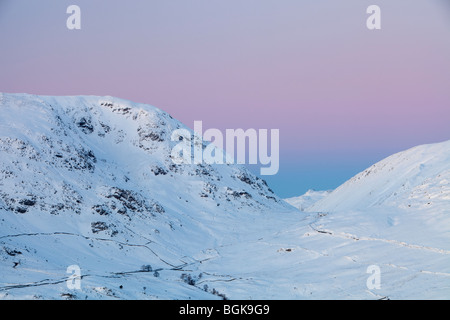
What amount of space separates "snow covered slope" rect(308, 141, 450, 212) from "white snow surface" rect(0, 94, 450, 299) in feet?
2.08

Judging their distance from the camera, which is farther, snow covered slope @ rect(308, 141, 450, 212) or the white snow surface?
snow covered slope @ rect(308, 141, 450, 212)

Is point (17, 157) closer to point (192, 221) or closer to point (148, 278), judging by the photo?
point (192, 221)

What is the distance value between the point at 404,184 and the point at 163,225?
52.7 m

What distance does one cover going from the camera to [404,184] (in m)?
101

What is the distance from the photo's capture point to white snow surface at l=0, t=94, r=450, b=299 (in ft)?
153

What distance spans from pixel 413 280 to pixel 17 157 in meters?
60.9

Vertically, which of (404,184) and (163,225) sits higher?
(404,184)

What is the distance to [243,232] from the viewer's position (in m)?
85.4

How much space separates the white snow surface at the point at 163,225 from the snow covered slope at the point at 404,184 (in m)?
0.63

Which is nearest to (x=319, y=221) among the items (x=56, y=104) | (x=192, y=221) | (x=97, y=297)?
(x=192, y=221)

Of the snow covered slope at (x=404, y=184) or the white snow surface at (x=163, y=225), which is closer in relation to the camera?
the white snow surface at (x=163, y=225)

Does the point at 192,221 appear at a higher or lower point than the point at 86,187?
lower

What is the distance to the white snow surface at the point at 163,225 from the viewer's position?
46.6 metres

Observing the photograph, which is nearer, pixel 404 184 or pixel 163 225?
pixel 163 225
